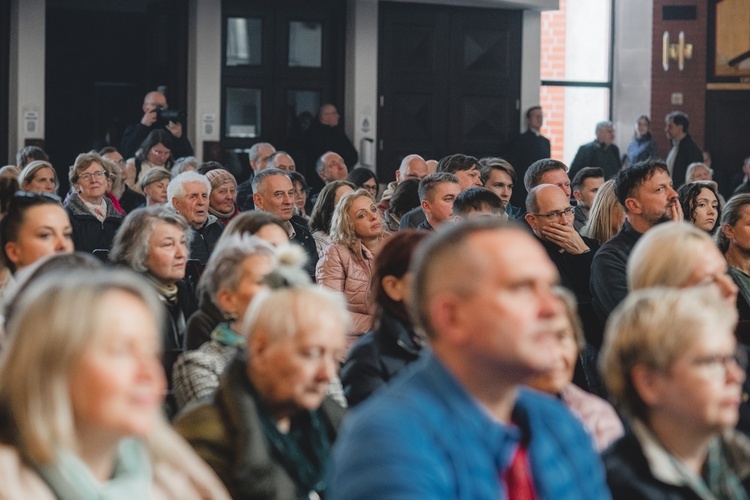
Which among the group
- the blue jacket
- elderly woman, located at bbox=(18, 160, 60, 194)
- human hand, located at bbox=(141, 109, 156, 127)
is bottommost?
the blue jacket

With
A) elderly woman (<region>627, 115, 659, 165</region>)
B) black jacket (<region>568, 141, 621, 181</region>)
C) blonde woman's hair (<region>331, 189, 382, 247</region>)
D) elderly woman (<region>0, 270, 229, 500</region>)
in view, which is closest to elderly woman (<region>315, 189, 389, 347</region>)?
blonde woman's hair (<region>331, 189, 382, 247</region>)

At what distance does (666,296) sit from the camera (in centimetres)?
263

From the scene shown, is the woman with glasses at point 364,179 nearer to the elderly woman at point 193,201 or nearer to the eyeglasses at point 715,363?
the elderly woman at point 193,201

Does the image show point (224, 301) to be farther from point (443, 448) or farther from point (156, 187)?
point (156, 187)

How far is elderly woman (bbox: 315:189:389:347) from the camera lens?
6.27 metres

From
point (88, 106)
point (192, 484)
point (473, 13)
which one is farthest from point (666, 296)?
point (88, 106)

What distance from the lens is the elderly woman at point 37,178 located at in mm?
8211

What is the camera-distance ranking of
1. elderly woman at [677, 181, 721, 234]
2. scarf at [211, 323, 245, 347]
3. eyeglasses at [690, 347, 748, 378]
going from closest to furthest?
eyeglasses at [690, 347, 748, 378], scarf at [211, 323, 245, 347], elderly woman at [677, 181, 721, 234]

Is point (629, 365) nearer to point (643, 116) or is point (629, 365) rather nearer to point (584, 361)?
point (584, 361)

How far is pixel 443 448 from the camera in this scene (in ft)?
6.91

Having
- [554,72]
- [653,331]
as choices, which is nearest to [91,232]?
[653,331]

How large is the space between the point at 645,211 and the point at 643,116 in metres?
9.83

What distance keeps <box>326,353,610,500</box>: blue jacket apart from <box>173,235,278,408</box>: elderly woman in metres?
1.29

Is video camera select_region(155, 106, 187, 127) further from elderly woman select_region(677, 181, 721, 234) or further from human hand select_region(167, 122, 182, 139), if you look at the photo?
elderly woman select_region(677, 181, 721, 234)
